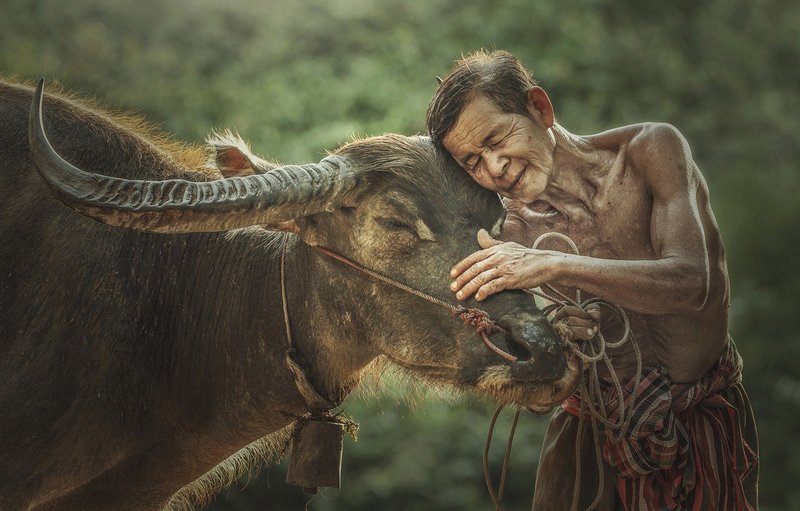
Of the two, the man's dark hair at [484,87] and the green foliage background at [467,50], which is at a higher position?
the green foliage background at [467,50]

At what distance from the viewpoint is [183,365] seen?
3.45 meters

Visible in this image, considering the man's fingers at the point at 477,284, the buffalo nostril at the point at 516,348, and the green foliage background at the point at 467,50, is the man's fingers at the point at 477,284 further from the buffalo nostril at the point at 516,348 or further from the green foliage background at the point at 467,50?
the green foliage background at the point at 467,50

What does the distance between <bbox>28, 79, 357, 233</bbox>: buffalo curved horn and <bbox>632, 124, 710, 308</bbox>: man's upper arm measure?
3.31 ft

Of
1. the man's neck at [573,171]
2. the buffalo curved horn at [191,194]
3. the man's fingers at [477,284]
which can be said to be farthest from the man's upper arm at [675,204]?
the buffalo curved horn at [191,194]

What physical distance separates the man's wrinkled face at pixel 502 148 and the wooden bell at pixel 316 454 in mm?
1061

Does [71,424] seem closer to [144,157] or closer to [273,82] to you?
[144,157]

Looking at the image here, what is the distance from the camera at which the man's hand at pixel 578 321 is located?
9.86ft

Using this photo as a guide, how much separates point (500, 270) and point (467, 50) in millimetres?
8224

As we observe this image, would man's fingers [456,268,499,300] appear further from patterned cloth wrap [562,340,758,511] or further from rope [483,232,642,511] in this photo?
patterned cloth wrap [562,340,758,511]

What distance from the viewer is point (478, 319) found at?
114 inches

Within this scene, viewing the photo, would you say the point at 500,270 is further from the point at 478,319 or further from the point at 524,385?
the point at 524,385

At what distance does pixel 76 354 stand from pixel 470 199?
146 cm

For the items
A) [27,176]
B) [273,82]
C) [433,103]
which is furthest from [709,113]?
[27,176]

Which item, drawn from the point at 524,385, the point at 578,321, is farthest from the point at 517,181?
the point at 524,385
